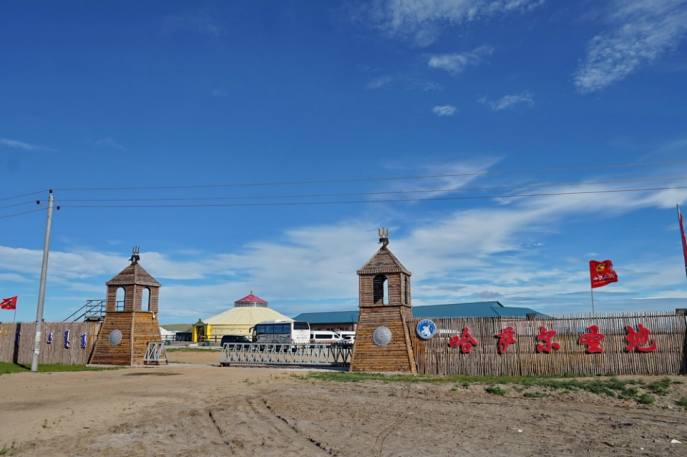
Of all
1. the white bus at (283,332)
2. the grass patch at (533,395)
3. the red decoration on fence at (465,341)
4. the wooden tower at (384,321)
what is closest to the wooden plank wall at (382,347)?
the wooden tower at (384,321)

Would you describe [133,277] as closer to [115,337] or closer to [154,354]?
[115,337]

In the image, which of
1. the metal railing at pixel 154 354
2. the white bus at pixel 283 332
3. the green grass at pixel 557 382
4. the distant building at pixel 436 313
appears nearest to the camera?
the green grass at pixel 557 382

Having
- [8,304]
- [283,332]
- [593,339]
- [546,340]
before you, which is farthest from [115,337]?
[283,332]

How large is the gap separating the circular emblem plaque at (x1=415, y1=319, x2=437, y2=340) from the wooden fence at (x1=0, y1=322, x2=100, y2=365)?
60.3 feet

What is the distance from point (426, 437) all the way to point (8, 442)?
25.2ft

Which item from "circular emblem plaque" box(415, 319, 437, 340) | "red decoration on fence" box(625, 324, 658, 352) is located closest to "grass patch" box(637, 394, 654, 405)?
"red decoration on fence" box(625, 324, 658, 352)

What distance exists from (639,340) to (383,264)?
10.2 m

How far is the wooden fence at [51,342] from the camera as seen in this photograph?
28.8m

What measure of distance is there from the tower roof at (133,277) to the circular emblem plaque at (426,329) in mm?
15777

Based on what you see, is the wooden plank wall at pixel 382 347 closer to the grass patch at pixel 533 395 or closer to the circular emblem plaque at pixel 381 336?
the circular emblem plaque at pixel 381 336

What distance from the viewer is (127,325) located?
92.2ft

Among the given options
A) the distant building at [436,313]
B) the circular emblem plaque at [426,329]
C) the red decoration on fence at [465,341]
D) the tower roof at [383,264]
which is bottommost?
the red decoration on fence at [465,341]

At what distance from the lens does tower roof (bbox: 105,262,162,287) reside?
28484 mm

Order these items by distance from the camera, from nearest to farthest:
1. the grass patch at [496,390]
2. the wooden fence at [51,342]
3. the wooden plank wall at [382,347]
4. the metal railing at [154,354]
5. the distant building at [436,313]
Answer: the grass patch at [496,390], the wooden plank wall at [382,347], the metal railing at [154,354], the wooden fence at [51,342], the distant building at [436,313]
